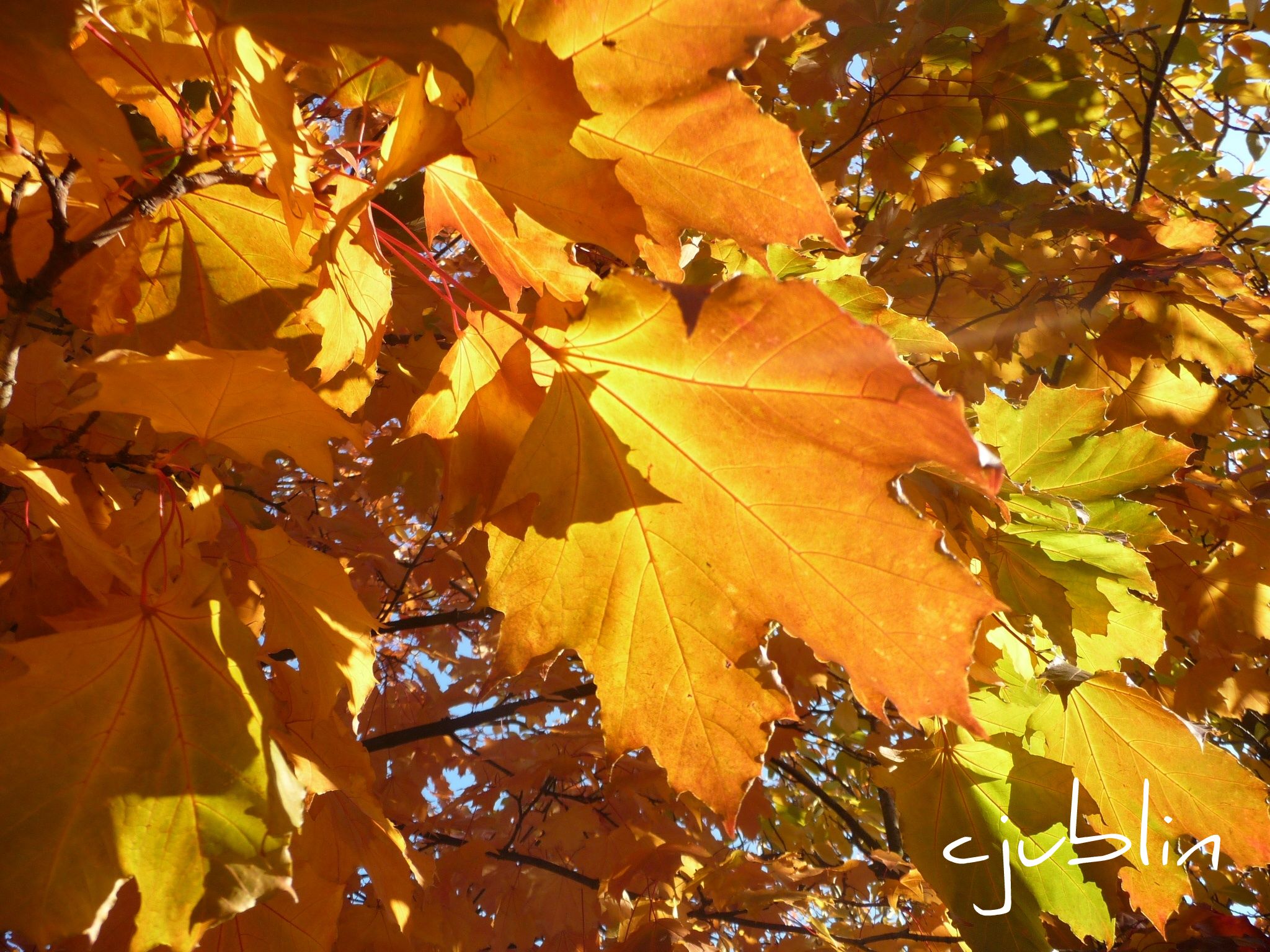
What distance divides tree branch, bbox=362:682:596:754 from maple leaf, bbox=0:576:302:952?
167 centimetres

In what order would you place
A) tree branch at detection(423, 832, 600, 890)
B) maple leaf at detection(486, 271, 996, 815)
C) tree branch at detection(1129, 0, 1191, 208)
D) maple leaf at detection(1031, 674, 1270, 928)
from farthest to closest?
tree branch at detection(423, 832, 600, 890) < tree branch at detection(1129, 0, 1191, 208) < maple leaf at detection(1031, 674, 1270, 928) < maple leaf at detection(486, 271, 996, 815)

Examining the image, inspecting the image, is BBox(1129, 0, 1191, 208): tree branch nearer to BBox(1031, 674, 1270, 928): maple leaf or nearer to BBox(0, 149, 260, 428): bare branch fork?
BBox(1031, 674, 1270, 928): maple leaf

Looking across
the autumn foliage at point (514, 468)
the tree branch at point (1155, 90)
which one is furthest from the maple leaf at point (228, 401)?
the tree branch at point (1155, 90)

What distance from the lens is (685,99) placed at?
895mm

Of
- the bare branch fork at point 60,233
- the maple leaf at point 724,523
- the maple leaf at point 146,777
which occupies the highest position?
the bare branch fork at point 60,233

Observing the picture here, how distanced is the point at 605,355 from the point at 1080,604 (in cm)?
98

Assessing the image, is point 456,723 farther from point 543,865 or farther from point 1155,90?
point 1155,90

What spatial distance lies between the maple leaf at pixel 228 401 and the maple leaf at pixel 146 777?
197mm

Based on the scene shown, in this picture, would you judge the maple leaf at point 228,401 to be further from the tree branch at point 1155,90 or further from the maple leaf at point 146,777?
the tree branch at point 1155,90

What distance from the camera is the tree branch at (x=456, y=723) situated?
2621 millimetres

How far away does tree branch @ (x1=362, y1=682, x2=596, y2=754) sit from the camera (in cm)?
262

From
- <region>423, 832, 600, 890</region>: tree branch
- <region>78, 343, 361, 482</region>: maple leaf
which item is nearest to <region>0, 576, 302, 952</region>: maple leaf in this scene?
<region>78, 343, 361, 482</region>: maple leaf

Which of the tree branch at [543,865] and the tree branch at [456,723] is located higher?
the tree branch at [456,723]

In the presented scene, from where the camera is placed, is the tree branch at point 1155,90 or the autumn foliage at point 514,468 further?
the tree branch at point 1155,90
